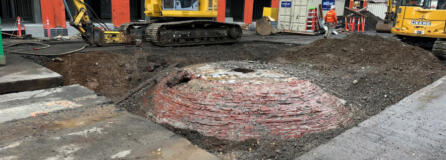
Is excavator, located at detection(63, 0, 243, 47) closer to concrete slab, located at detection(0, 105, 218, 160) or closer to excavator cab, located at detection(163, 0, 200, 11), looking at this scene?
excavator cab, located at detection(163, 0, 200, 11)

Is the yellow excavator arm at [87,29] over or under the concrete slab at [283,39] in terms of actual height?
over

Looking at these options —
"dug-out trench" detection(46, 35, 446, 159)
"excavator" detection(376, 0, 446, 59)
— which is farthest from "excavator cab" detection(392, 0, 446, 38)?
"dug-out trench" detection(46, 35, 446, 159)

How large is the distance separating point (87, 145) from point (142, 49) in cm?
805

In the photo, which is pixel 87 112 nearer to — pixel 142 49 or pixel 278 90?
pixel 278 90

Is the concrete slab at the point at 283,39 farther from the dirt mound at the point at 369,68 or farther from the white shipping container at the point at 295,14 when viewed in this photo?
the dirt mound at the point at 369,68

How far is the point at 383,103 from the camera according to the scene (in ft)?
18.7

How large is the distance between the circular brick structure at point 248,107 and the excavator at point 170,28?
6382mm

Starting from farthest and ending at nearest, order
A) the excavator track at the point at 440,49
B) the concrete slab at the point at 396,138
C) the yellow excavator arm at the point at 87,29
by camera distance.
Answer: the excavator track at the point at 440,49 → the yellow excavator arm at the point at 87,29 → the concrete slab at the point at 396,138

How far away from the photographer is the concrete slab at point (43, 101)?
3643 mm

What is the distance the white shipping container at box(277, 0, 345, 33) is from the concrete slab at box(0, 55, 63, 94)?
51.3ft

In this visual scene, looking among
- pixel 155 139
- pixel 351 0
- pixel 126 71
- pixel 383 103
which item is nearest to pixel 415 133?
pixel 383 103

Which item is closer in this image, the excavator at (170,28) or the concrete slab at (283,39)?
the excavator at (170,28)

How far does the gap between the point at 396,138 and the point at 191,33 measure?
9.16 metres

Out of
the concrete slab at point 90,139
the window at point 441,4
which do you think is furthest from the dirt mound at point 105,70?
the window at point 441,4
